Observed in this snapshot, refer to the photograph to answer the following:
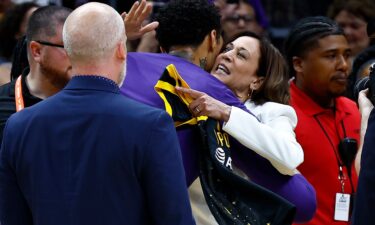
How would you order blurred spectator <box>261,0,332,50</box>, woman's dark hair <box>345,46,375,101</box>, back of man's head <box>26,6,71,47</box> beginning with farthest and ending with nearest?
blurred spectator <box>261,0,332,50</box>
woman's dark hair <box>345,46,375,101</box>
back of man's head <box>26,6,71,47</box>

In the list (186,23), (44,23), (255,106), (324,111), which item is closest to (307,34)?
(324,111)

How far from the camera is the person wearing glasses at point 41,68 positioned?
450 cm

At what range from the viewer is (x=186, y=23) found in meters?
3.93

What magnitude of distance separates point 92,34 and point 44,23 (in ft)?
5.34

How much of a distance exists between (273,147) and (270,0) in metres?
5.36

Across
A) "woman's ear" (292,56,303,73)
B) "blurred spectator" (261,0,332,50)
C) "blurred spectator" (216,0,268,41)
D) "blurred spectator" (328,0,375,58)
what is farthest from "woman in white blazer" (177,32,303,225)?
"blurred spectator" (261,0,332,50)

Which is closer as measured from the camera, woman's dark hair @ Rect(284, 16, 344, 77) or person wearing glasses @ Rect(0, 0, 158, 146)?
person wearing glasses @ Rect(0, 0, 158, 146)

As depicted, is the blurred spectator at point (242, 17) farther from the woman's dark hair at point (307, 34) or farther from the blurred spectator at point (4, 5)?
the blurred spectator at point (4, 5)

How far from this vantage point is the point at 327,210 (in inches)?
191

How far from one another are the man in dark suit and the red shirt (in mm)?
1871

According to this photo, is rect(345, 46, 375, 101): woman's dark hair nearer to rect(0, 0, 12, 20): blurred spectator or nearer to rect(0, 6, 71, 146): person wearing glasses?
rect(0, 6, 71, 146): person wearing glasses

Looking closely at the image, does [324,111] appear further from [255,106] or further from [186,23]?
[186,23]

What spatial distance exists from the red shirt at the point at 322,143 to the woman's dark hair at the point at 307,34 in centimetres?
26

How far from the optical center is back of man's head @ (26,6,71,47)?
466 centimetres
